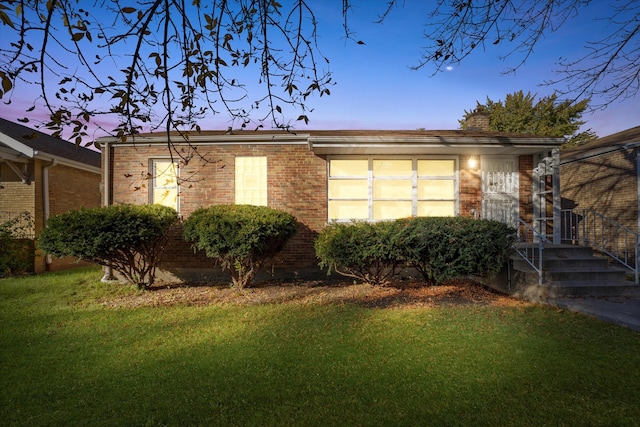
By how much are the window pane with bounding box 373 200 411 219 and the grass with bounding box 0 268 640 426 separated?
3.86 metres

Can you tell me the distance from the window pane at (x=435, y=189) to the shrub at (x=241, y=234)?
3.74 meters

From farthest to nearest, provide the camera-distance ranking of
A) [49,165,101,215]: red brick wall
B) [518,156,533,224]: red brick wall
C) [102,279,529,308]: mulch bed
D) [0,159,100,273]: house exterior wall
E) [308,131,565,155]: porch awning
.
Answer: [49,165,101,215]: red brick wall → [0,159,100,273]: house exterior wall → [518,156,533,224]: red brick wall → [308,131,565,155]: porch awning → [102,279,529,308]: mulch bed

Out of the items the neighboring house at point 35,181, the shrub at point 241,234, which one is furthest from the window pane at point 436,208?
the neighboring house at point 35,181

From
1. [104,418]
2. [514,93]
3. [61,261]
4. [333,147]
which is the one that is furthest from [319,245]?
[514,93]

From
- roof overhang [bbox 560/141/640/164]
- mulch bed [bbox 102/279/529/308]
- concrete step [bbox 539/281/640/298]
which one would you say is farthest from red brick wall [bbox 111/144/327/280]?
roof overhang [bbox 560/141/640/164]

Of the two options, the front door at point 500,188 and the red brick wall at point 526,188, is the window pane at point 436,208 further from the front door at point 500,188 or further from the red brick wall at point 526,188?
the red brick wall at point 526,188

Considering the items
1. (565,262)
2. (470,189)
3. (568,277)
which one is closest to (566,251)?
(565,262)

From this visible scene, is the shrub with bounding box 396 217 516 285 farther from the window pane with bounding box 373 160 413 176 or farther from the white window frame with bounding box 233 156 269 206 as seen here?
the white window frame with bounding box 233 156 269 206

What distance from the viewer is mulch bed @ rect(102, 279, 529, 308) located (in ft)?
22.2

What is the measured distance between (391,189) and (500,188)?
294cm

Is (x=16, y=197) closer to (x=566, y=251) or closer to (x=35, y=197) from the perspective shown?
(x=35, y=197)

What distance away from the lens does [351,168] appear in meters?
9.66

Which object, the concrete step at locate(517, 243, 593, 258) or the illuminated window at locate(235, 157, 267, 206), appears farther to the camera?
the illuminated window at locate(235, 157, 267, 206)

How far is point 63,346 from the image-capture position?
464 cm
